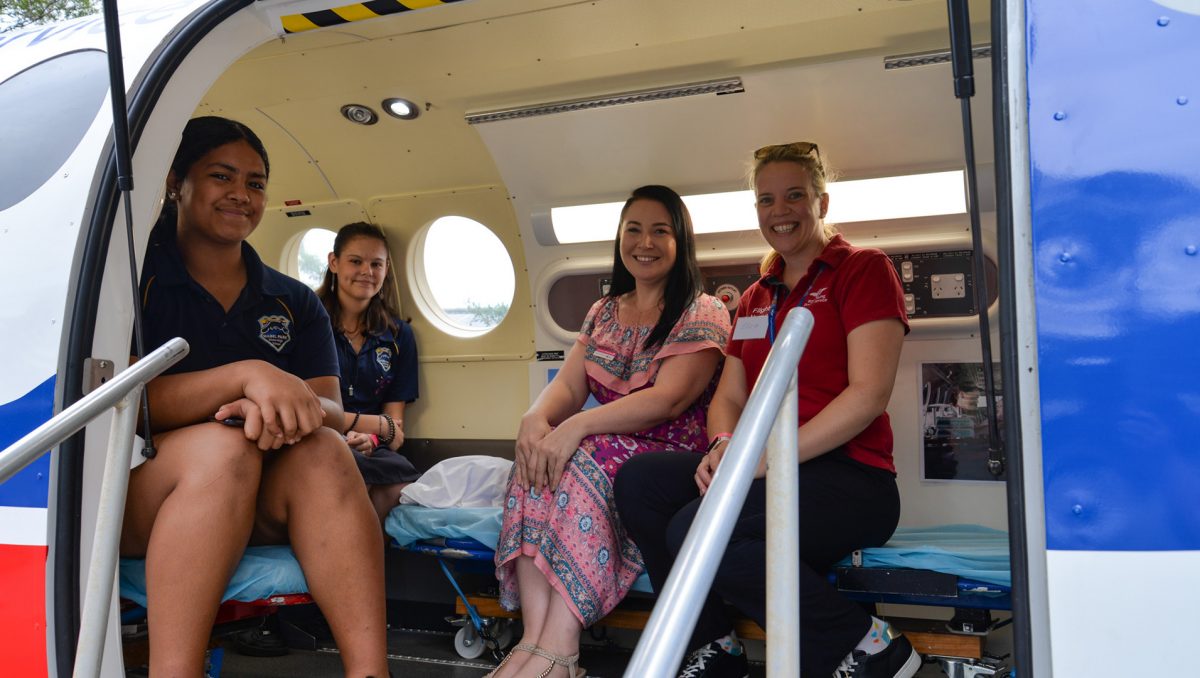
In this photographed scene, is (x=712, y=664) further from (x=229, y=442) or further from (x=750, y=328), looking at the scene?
(x=229, y=442)

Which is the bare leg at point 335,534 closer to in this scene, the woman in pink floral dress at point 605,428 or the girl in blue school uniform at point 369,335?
the woman in pink floral dress at point 605,428

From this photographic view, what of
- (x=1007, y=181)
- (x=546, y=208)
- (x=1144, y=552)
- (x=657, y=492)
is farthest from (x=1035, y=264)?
(x=546, y=208)

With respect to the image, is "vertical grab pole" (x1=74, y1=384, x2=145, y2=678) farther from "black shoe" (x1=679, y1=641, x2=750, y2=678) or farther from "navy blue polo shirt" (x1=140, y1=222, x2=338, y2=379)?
"black shoe" (x1=679, y1=641, x2=750, y2=678)

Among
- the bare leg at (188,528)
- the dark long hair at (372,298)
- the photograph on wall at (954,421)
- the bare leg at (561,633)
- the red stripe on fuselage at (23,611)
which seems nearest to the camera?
the red stripe on fuselage at (23,611)

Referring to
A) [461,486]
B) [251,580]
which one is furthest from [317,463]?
[461,486]

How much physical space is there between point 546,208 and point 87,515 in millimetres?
2683

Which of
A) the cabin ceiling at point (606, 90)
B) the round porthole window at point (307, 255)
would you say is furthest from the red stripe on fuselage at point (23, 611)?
the round porthole window at point (307, 255)

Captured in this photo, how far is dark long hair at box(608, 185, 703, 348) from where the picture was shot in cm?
377

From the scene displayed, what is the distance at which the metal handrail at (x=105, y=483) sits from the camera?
2.10 metres

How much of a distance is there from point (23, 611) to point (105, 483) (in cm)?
52

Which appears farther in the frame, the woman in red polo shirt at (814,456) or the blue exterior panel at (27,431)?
the woman in red polo shirt at (814,456)

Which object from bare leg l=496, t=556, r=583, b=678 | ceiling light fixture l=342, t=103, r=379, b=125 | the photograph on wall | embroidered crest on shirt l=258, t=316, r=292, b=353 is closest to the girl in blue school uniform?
ceiling light fixture l=342, t=103, r=379, b=125

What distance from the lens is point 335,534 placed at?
282cm

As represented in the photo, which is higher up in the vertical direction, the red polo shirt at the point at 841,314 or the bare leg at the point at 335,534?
the red polo shirt at the point at 841,314
